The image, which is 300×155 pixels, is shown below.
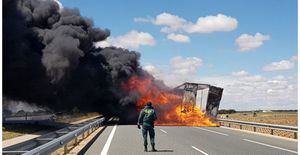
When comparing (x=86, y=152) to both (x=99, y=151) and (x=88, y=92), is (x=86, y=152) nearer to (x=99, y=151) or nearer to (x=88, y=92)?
(x=99, y=151)

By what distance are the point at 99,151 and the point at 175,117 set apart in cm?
Answer: 2724

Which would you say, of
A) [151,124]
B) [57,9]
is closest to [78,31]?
[57,9]

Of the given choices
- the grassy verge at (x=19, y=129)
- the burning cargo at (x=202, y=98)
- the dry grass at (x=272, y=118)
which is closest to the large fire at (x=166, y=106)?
the burning cargo at (x=202, y=98)

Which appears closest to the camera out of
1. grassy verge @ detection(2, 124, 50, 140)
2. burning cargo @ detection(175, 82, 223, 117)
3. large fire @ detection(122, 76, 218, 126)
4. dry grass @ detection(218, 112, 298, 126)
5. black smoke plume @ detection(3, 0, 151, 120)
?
grassy verge @ detection(2, 124, 50, 140)

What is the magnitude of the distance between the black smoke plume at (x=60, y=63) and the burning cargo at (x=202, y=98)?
216 inches

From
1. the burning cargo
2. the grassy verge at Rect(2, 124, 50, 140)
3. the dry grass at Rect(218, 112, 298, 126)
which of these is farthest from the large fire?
the grassy verge at Rect(2, 124, 50, 140)

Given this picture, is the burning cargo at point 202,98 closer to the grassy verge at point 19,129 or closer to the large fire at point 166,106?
the large fire at point 166,106

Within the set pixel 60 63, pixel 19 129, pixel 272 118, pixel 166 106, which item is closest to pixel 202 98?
pixel 166 106

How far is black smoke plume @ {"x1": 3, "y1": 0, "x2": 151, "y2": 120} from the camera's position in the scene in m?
32.2

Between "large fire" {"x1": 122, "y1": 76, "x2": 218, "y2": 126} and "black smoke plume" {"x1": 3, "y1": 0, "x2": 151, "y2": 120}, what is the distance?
1495mm

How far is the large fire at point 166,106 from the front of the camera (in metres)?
40.4

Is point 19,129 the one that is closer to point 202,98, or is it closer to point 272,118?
point 202,98

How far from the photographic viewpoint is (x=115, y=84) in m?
46.7

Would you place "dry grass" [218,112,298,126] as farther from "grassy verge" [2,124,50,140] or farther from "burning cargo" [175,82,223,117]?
"grassy verge" [2,124,50,140]
